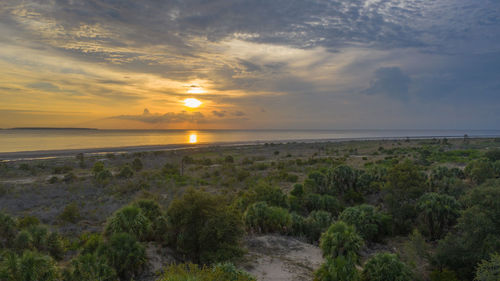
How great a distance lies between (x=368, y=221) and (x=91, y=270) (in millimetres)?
14179

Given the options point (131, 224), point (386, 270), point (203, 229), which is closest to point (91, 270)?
point (131, 224)

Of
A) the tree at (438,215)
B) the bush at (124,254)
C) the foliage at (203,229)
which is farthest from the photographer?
the tree at (438,215)

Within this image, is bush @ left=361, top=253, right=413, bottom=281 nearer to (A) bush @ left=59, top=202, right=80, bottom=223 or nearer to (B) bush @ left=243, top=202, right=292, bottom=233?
(B) bush @ left=243, top=202, right=292, bottom=233

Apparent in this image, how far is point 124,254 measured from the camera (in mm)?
10352

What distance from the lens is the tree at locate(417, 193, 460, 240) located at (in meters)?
15.6

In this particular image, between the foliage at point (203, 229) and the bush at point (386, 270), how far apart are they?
212 inches

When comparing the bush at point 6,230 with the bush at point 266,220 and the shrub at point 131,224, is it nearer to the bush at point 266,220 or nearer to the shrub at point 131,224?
the shrub at point 131,224

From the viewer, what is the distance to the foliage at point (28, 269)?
823 centimetres

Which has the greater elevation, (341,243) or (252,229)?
(341,243)

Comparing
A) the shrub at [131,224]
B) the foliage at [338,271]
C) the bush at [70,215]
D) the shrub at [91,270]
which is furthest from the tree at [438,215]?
the bush at [70,215]

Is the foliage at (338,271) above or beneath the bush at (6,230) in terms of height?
beneath

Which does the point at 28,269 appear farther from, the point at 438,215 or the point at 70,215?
the point at 438,215

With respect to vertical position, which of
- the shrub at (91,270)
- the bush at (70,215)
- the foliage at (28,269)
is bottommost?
the bush at (70,215)

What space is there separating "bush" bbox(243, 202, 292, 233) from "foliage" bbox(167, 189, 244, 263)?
12.6ft
